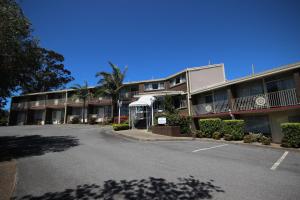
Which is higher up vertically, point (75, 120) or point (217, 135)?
point (75, 120)

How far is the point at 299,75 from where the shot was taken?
1227 centimetres

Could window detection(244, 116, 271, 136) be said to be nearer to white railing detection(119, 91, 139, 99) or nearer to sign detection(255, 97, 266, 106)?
sign detection(255, 97, 266, 106)

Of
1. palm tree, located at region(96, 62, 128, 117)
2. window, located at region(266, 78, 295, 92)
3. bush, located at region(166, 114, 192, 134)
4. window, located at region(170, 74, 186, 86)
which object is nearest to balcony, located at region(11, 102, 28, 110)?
palm tree, located at region(96, 62, 128, 117)

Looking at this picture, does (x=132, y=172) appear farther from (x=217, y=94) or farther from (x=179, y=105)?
(x=179, y=105)

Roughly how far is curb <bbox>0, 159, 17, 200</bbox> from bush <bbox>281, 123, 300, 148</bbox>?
47.0ft

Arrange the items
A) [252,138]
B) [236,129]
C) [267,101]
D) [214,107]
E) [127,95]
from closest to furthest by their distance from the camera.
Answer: [252,138]
[267,101]
[236,129]
[214,107]
[127,95]

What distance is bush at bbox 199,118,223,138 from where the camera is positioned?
15969 millimetres

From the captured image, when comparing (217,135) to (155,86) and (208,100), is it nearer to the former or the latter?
(208,100)

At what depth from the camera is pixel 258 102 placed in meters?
14.8

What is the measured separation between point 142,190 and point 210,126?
12.8 m

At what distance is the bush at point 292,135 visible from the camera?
1074cm

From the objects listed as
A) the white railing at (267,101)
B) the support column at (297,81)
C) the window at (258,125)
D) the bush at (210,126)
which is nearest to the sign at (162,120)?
the bush at (210,126)

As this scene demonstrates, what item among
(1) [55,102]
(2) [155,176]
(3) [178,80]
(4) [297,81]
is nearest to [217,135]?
(4) [297,81]

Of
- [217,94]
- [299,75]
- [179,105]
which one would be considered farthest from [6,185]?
[179,105]
